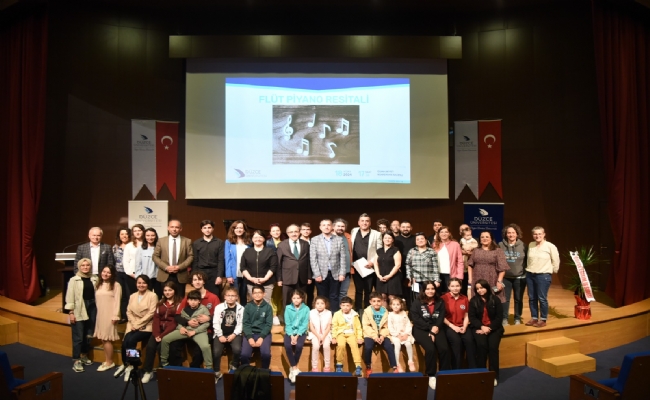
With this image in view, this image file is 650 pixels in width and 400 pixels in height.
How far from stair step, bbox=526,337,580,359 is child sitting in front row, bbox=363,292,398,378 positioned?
1.65 meters

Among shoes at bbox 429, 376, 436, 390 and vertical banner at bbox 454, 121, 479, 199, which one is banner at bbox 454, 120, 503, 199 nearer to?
vertical banner at bbox 454, 121, 479, 199

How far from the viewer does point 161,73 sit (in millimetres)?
9164

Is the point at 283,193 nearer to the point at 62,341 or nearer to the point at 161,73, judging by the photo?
the point at 161,73

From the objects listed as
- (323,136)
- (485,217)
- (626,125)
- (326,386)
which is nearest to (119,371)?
(326,386)

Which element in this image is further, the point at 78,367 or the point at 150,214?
the point at 150,214

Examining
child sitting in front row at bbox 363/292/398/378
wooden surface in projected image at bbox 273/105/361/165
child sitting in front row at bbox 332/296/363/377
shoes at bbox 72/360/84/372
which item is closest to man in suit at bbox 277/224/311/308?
child sitting in front row at bbox 332/296/363/377

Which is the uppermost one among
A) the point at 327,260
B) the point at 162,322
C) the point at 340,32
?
the point at 340,32

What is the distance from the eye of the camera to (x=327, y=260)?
6129 millimetres

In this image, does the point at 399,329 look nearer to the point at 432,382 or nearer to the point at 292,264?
the point at 432,382

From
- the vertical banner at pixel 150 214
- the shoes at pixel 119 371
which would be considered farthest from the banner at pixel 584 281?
the vertical banner at pixel 150 214

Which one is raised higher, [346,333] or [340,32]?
[340,32]

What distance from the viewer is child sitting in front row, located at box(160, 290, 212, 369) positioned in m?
5.39

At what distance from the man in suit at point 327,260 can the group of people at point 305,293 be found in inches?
0.5

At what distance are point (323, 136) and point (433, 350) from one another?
14.5 feet
